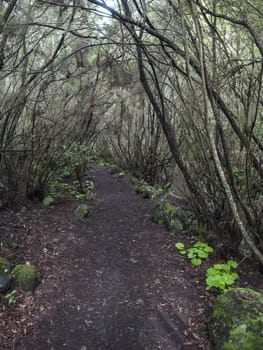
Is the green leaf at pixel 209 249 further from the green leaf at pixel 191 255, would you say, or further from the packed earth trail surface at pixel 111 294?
the packed earth trail surface at pixel 111 294

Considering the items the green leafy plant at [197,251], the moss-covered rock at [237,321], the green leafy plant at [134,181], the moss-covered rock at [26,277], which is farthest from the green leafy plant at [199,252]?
the green leafy plant at [134,181]

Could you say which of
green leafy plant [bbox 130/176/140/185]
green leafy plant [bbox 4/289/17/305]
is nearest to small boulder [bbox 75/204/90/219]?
green leafy plant [bbox 4/289/17/305]

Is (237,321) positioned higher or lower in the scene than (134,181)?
lower

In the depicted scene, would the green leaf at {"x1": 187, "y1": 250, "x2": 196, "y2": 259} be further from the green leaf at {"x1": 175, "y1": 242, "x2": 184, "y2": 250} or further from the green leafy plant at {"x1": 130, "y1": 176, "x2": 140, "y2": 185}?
the green leafy plant at {"x1": 130, "y1": 176, "x2": 140, "y2": 185}

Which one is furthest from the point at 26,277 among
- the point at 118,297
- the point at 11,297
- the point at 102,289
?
the point at 118,297

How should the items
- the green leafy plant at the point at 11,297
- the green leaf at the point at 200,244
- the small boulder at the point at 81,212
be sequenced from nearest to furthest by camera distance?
the green leafy plant at the point at 11,297
the green leaf at the point at 200,244
the small boulder at the point at 81,212

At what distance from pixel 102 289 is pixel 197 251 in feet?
4.06

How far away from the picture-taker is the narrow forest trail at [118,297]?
2.34 metres

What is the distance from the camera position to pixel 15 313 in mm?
2541

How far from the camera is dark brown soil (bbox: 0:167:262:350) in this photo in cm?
236

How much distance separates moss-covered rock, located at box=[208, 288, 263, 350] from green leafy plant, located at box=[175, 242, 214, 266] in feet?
2.48

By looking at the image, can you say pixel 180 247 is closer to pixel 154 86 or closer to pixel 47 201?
pixel 47 201

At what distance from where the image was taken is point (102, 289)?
298cm

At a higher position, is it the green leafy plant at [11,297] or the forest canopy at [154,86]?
the forest canopy at [154,86]
